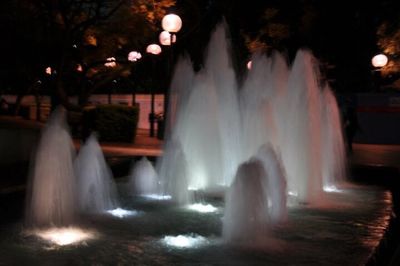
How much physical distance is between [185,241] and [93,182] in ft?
9.95

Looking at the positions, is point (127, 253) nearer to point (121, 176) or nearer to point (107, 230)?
point (107, 230)

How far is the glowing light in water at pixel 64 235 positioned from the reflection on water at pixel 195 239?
5.0 inches

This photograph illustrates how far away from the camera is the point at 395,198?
11562mm

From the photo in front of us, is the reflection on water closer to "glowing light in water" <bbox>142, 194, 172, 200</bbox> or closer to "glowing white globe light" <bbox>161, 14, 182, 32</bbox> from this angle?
"glowing light in water" <bbox>142, 194, 172, 200</bbox>

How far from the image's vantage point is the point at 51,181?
25.5ft

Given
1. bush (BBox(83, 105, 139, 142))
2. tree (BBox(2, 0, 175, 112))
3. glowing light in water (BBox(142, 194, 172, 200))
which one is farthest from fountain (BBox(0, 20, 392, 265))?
bush (BBox(83, 105, 139, 142))

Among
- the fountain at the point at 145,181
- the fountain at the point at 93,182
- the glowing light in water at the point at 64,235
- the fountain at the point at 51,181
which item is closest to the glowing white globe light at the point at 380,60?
the fountain at the point at 145,181

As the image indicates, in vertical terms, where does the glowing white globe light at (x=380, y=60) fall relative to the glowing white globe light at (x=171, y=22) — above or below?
below

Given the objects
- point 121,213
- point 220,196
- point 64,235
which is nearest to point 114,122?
point 220,196

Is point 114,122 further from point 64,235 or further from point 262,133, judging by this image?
point 64,235

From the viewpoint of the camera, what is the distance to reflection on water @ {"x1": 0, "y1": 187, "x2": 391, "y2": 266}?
20.1 feet

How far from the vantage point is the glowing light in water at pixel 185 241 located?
6.77 meters

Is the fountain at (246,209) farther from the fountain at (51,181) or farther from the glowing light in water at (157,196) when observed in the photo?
the glowing light in water at (157,196)

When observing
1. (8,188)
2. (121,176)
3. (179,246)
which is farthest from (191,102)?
(179,246)
